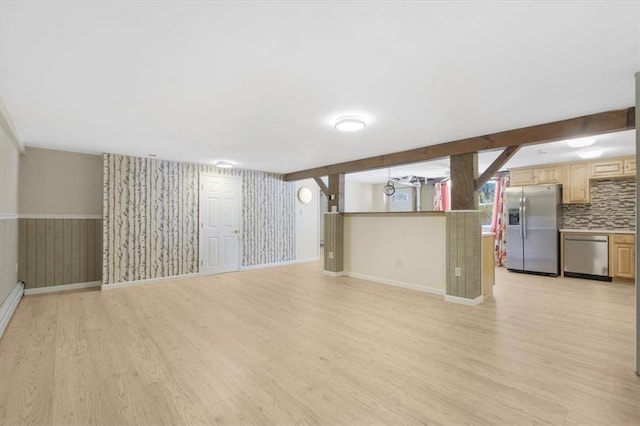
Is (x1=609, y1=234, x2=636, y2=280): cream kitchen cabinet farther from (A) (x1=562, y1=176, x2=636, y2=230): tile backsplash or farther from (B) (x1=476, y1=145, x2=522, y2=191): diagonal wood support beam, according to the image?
(B) (x1=476, y1=145, x2=522, y2=191): diagonal wood support beam

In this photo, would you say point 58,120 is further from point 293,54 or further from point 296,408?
point 296,408

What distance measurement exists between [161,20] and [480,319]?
3.96 metres

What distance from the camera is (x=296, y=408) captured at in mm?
1826

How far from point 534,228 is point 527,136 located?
10.9 ft

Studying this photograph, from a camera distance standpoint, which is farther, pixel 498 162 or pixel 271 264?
pixel 271 264

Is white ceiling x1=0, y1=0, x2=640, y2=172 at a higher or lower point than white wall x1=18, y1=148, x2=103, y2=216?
higher

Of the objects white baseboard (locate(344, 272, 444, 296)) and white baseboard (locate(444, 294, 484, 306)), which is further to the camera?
white baseboard (locate(344, 272, 444, 296))

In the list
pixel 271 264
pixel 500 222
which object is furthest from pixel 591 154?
pixel 271 264

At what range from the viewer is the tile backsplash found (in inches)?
215

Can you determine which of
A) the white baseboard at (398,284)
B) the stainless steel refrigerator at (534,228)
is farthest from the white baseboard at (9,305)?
the stainless steel refrigerator at (534,228)

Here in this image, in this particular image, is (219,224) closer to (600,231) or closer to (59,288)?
(59,288)

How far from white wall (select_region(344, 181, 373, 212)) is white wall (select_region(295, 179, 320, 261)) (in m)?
2.26

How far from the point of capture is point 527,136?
3.50 metres

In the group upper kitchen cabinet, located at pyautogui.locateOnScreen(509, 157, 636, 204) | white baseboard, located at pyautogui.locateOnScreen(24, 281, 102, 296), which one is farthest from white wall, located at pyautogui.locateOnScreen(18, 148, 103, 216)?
upper kitchen cabinet, located at pyautogui.locateOnScreen(509, 157, 636, 204)
